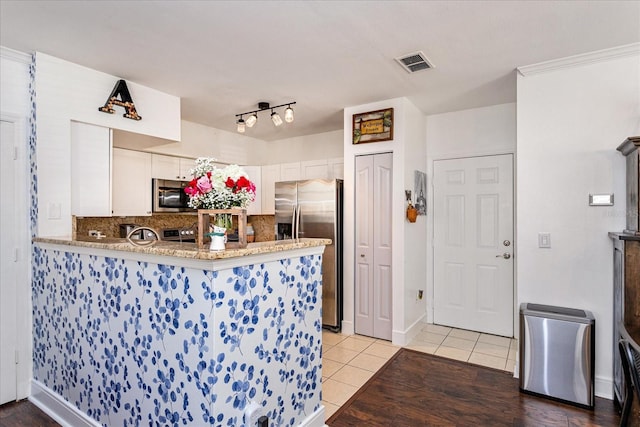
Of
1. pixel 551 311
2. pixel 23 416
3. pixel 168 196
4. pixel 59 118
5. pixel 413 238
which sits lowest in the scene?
pixel 23 416

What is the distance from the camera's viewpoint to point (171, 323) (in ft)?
5.52

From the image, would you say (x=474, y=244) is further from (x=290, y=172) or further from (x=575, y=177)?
(x=290, y=172)

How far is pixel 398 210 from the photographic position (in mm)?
3656

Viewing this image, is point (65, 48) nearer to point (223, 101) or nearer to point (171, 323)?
point (223, 101)

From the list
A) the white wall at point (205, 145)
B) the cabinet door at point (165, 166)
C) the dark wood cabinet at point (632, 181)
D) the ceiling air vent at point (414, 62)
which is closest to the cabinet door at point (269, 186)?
the white wall at point (205, 145)

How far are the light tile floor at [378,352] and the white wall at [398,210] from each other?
223mm

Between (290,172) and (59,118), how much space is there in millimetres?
2761

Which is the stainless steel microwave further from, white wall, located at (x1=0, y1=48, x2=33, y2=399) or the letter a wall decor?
white wall, located at (x1=0, y1=48, x2=33, y2=399)

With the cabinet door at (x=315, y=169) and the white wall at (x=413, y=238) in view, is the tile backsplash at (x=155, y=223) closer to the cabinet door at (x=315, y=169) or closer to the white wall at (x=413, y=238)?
the cabinet door at (x=315, y=169)

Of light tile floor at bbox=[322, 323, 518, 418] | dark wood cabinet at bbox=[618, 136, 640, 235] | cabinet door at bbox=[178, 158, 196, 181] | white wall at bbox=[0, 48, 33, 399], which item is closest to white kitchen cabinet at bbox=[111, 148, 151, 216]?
cabinet door at bbox=[178, 158, 196, 181]

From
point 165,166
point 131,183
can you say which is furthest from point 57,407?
point 165,166

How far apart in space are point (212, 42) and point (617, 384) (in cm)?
374

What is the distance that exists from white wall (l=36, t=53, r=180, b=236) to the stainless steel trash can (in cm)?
363

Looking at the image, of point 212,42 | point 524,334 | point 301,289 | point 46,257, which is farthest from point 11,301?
point 524,334
